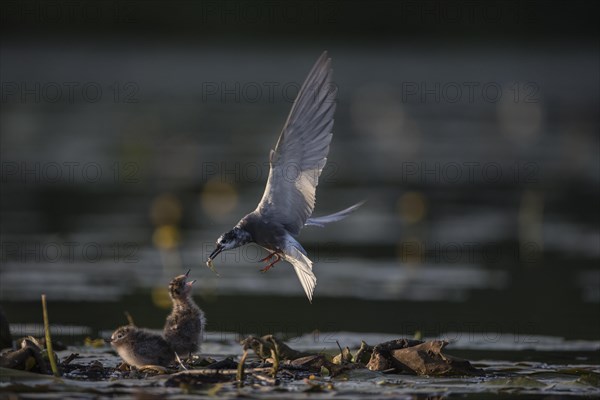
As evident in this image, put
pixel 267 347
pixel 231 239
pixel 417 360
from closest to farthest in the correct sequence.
A: pixel 267 347 → pixel 417 360 → pixel 231 239

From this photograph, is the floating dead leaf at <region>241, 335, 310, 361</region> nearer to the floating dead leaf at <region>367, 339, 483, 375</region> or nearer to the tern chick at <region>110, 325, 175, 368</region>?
the floating dead leaf at <region>367, 339, 483, 375</region>

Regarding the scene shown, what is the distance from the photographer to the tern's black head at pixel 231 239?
9734mm

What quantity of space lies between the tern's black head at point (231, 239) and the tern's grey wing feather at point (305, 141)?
0.90ft

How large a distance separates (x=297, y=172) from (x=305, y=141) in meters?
0.24

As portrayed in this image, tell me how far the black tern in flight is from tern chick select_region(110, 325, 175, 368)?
71 cm

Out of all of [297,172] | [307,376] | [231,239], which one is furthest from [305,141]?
[307,376]

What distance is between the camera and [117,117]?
34000 millimetres

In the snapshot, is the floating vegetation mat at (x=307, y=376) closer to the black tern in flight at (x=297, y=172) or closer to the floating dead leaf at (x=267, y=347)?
the floating dead leaf at (x=267, y=347)

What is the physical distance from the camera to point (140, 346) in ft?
30.5

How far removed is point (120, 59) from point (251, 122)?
18.9 meters

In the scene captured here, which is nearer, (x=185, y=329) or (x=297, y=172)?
(x=185, y=329)

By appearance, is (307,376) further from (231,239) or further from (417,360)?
(231,239)

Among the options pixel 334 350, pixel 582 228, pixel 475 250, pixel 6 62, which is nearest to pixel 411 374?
pixel 334 350

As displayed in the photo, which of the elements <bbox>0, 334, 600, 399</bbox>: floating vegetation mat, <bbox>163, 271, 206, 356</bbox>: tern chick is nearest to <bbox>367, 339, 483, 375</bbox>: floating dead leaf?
<bbox>0, 334, 600, 399</bbox>: floating vegetation mat
